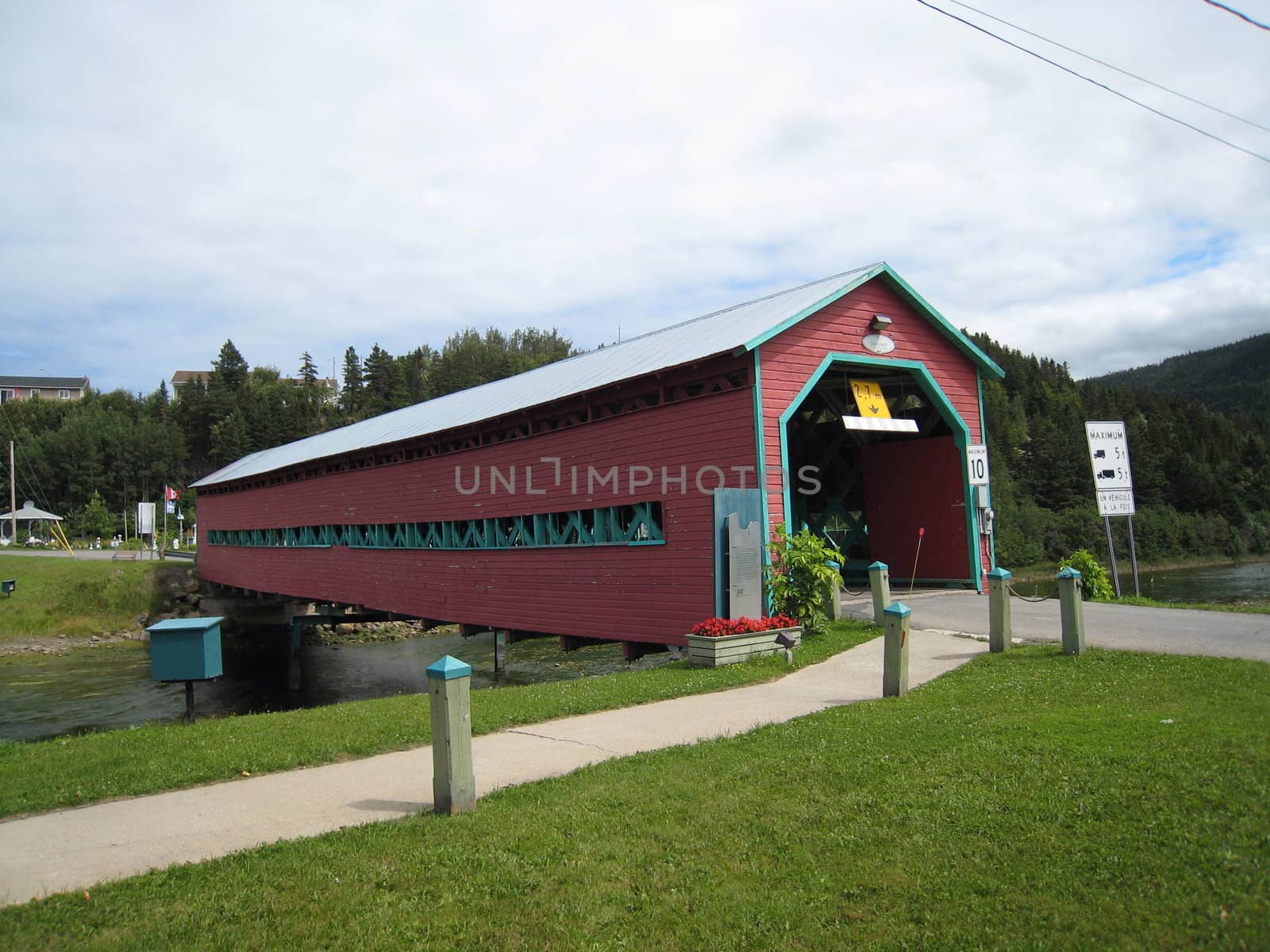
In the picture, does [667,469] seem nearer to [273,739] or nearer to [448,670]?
[273,739]

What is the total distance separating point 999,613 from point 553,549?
29.4 feet

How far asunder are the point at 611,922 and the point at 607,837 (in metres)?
0.97

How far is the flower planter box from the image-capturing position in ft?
37.1

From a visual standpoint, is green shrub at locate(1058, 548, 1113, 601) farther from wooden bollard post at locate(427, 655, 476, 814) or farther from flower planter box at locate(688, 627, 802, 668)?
wooden bollard post at locate(427, 655, 476, 814)

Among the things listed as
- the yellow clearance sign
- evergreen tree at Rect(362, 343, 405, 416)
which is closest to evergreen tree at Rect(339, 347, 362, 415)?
evergreen tree at Rect(362, 343, 405, 416)

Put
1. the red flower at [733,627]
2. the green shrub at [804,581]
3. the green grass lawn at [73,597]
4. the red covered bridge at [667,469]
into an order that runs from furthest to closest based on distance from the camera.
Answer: the green grass lawn at [73,597] → the red covered bridge at [667,469] → the green shrub at [804,581] → the red flower at [733,627]

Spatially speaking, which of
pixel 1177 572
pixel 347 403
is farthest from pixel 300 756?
pixel 347 403

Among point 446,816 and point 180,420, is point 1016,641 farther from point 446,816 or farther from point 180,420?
point 180,420

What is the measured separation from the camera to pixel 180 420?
97250 mm

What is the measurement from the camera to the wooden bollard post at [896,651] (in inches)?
332

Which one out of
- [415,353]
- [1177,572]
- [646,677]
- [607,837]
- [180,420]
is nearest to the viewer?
[607,837]

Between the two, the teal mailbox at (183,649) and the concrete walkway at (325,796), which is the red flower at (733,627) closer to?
the concrete walkway at (325,796)

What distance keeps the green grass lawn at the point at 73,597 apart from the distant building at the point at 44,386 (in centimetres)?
10492

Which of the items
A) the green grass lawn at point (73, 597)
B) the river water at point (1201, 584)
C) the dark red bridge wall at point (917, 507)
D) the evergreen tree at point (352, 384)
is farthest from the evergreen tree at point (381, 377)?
the dark red bridge wall at point (917, 507)
